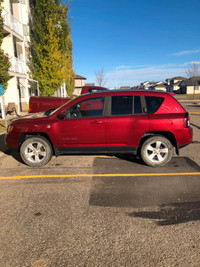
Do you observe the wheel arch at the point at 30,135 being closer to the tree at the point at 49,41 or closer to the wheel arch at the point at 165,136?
the wheel arch at the point at 165,136

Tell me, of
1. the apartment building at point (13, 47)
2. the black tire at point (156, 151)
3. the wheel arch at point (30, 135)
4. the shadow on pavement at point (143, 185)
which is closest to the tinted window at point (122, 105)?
the black tire at point (156, 151)

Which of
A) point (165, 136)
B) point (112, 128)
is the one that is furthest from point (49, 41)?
point (165, 136)

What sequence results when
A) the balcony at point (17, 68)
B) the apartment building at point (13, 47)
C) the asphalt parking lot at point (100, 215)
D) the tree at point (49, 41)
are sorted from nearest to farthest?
1. the asphalt parking lot at point (100, 215)
2. the apartment building at point (13, 47)
3. the balcony at point (17, 68)
4. the tree at point (49, 41)

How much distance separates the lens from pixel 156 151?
4371mm

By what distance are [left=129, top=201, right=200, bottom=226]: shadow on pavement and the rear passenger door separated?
181 cm

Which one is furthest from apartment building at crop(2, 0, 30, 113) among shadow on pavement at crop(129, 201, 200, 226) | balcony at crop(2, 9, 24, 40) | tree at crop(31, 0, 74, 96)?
shadow on pavement at crop(129, 201, 200, 226)

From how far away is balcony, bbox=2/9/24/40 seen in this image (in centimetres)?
1366

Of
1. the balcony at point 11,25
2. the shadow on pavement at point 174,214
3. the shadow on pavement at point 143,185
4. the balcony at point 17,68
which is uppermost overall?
the balcony at point 11,25

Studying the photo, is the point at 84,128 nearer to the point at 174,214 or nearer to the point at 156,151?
the point at 156,151

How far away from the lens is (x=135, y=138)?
171 inches

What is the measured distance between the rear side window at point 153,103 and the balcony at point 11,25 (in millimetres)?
13802

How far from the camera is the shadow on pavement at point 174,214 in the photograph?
99.7 inches

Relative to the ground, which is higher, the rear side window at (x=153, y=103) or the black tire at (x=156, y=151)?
the rear side window at (x=153, y=103)

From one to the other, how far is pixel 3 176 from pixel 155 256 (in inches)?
139
